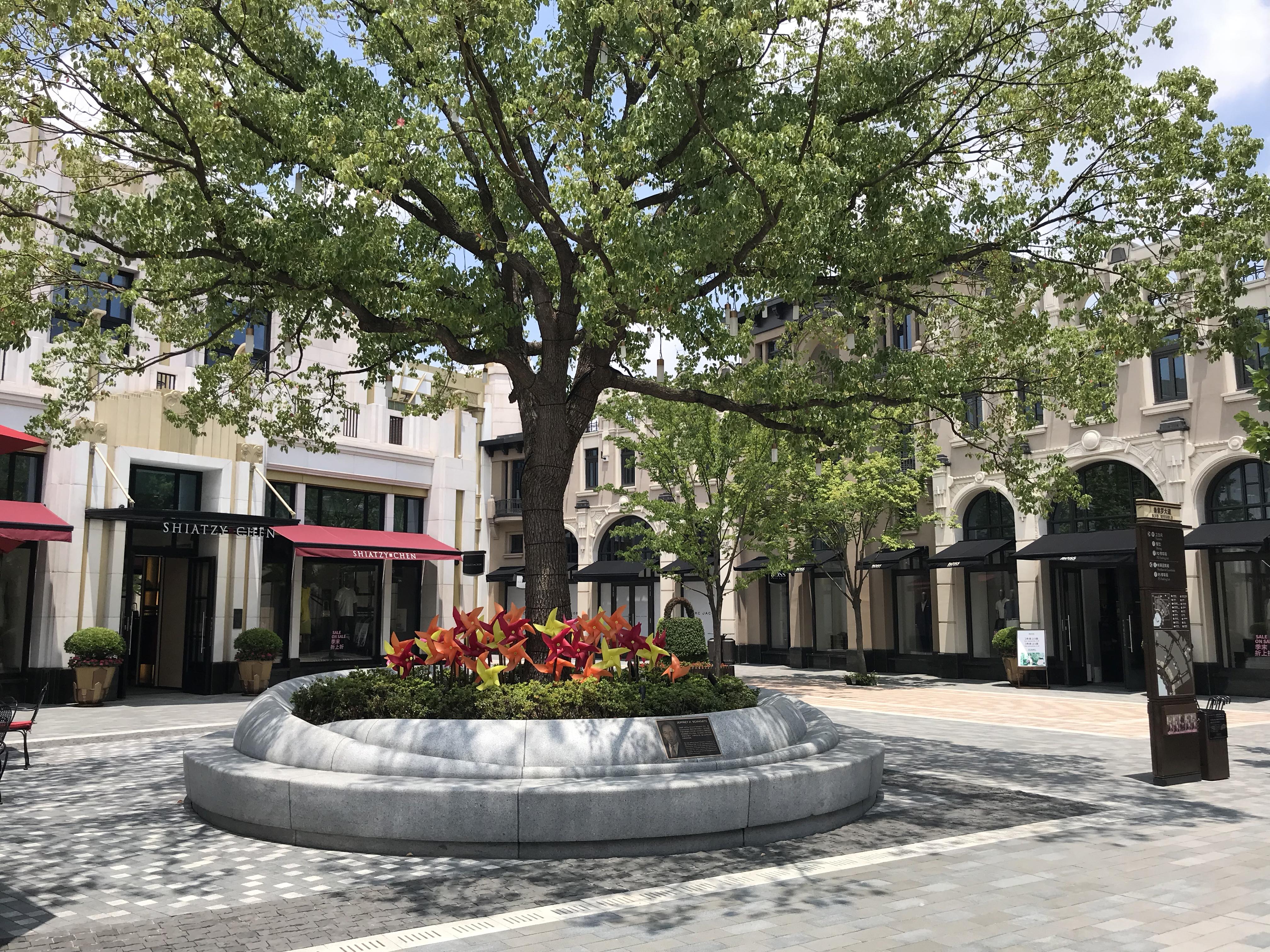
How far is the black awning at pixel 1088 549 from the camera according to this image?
23734 mm

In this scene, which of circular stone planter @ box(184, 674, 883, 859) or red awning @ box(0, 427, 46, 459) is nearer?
circular stone planter @ box(184, 674, 883, 859)

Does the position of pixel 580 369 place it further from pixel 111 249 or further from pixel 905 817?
pixel 905 817

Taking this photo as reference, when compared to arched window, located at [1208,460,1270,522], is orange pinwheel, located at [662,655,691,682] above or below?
below

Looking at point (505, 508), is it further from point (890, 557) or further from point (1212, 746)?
point (1212, 746)

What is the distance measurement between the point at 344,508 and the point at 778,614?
54.4ft

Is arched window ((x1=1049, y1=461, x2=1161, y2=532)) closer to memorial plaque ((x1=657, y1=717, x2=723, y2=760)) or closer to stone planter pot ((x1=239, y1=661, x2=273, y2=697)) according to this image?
memorial plaque ((x1=657, y1=717, x2=723, y2=760))

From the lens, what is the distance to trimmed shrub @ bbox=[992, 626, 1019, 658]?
26.0 m

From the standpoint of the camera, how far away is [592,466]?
4309 cm

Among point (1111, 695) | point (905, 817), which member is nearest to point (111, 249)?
point (905, 817)

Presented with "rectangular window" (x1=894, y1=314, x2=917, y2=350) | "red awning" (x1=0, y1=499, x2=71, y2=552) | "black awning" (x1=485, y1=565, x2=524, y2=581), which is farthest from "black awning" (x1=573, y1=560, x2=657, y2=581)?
"red awning" (x1=0, y1=499, x2=71, y2=552)

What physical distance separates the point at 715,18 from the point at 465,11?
2.28 metres

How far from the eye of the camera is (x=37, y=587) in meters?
20.1

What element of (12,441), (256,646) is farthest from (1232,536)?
(12,441)

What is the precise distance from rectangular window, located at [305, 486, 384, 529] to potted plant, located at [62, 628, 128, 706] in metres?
6.59
